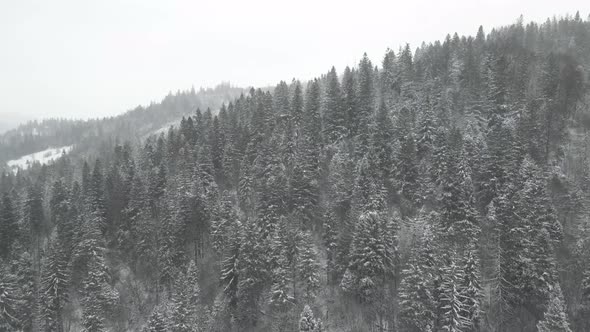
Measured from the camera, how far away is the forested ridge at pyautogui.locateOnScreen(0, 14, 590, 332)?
46.5 metres

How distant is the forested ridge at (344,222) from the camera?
153 ft

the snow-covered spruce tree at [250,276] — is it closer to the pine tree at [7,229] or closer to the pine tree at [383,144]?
the pine tree at [383,144]

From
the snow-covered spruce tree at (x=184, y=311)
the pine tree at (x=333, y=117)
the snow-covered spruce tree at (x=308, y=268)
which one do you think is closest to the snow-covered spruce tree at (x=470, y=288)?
the snow-covered spruce tree at (x=308, y=268)

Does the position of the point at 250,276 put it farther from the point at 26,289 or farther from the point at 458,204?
the point at 26,289

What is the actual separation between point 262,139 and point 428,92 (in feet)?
134

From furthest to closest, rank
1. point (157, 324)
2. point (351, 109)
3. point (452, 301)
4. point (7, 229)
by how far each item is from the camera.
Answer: point (351, 109)
point (7, 229)
point (157, 324)
point (452, 301)

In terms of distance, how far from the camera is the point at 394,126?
77.1 metres

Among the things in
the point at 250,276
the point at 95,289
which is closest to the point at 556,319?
the point at 250,276

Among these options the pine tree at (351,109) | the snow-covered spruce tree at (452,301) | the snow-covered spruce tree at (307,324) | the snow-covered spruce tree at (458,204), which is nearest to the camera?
the snow-covered spruce tree at (452,301)

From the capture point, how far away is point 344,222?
5953 cm

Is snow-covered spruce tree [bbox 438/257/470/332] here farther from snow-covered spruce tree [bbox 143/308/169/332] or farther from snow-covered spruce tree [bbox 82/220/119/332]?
snow-covered spruce tree [bbox 82/220/119/332]

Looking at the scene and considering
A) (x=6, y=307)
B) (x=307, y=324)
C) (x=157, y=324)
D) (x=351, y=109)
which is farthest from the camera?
(x=351, y=109)

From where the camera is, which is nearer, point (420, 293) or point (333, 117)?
point (420, 293)

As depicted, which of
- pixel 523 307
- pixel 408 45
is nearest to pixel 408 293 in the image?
pixel 523 307
